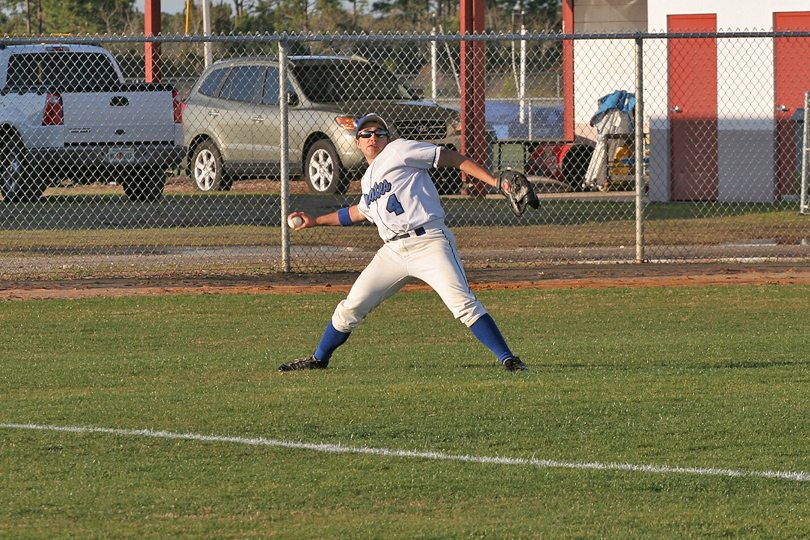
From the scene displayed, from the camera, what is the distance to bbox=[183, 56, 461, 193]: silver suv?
18.5 meters

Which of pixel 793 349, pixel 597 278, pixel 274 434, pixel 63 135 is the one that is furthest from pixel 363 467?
pixel 63 135

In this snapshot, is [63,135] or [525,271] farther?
[63,135]

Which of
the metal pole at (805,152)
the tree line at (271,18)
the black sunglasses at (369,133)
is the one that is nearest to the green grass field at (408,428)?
the black sunglasses at (369,133)

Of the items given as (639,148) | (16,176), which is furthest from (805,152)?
(16,176)

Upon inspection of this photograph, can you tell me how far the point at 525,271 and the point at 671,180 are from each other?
8.36 meters

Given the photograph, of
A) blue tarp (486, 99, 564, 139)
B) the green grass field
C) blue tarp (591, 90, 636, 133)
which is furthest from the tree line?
the green grass field

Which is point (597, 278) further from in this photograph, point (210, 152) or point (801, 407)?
point (210, 152)

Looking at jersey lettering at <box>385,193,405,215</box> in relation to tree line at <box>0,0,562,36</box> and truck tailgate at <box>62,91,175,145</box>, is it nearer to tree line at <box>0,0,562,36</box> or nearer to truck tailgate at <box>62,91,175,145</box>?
truck tailgate at <box>62,91,175,145</box>

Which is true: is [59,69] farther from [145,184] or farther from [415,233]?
[415,233]

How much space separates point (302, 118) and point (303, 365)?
11090 millimetres

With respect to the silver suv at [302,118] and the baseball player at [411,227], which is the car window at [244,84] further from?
the baseball player at [411,227]

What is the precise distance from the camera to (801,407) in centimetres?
683

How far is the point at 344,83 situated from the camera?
19.3 m

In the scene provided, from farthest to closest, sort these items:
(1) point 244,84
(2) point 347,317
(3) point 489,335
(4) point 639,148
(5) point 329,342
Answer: (1) point 244,84, (4) point 639,148, (5) point 329,342, (2) point 347,317, (3) point 489,335
